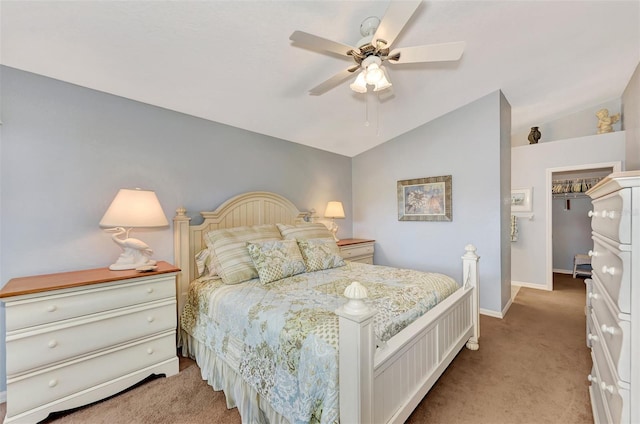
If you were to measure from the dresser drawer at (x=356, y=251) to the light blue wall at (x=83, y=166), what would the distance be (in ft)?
5.80

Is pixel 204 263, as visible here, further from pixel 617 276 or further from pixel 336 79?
pixel 617 276

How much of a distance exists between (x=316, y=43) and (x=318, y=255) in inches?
70.0

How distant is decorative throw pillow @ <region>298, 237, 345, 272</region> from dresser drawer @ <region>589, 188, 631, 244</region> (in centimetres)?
192

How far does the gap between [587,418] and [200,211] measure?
3.37 metres

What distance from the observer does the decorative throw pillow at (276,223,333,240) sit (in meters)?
2.82

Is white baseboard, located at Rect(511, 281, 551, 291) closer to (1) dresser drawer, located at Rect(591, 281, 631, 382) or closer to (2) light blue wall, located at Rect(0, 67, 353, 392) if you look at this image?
(1) dresser drawer, located at Rect(591, 281, 631, 382)

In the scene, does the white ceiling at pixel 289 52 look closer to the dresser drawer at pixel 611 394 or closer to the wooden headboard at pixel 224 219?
the wooden headboard at pixel 224 219

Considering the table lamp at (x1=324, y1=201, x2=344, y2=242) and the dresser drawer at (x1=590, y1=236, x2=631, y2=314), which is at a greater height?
the table lamp at (x1=324, y1=201, x2=344, y2=242)

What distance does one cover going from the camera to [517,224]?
4.62m

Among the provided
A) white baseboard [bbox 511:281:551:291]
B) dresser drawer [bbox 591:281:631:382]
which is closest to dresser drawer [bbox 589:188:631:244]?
dresser drawer [bbox 591:281:631:382]

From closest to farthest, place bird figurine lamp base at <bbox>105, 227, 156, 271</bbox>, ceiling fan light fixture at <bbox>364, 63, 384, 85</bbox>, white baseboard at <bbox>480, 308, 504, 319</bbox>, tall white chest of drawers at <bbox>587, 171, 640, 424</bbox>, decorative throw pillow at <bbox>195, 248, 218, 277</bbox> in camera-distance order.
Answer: tall white chest of drawers at <bbox>587, 171, 640, 424</bbox> < ceiling fan light fixture at <bbox>364, 63, 384, 85</bbox> < bird figurine lamp base at <bbox>105, 227, 156, 271</bbox> < decorative throw pillow at <bbox>195, 248, 218, 277</bbox> < white baseboard at <bbox>480, 308, 504, 319</bbox>

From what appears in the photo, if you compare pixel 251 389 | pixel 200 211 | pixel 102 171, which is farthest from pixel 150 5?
pixel 251 389

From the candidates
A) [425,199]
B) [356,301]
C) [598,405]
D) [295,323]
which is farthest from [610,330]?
[425,199]

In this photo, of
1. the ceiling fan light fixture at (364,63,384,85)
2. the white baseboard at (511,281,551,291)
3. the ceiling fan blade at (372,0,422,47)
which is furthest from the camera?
the white baseboard at (511,281,551,291)
